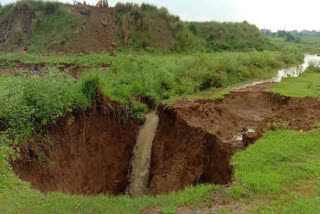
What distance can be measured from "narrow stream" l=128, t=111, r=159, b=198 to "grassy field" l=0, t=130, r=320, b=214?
12.3 feet

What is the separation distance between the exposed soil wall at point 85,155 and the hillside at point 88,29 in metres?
15.6

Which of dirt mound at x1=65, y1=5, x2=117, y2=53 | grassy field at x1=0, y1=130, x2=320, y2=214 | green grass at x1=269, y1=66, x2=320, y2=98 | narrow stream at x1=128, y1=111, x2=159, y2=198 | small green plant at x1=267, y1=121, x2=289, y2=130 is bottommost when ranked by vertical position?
narrow stream at x1=128, y1=111, x2=159, y2=198

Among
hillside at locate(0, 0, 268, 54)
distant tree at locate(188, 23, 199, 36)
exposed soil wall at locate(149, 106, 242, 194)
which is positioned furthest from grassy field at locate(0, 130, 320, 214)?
distant tree at locate(188, 23, 199, 36)

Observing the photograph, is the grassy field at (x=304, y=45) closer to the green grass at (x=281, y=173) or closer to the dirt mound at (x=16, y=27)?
the dirt mound at (x=16, y=27)

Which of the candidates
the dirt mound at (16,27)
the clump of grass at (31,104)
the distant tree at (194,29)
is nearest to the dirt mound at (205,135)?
the clump of grass at (31,104)

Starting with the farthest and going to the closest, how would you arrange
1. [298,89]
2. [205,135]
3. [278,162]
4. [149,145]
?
[298,89] < [149,145] < [205,135] < [278,162]

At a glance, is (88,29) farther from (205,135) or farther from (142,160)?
(205,135)

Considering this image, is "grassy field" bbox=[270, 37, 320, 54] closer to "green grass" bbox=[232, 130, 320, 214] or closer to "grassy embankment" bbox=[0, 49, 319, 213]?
"green grass" bbox=[232, 130, 320, 214]

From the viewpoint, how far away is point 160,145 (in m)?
9.20

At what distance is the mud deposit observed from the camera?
7.15m

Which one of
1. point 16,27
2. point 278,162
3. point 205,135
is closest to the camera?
point 278,162

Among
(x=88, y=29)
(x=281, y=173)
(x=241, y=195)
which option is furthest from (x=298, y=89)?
(x=88, y=29)

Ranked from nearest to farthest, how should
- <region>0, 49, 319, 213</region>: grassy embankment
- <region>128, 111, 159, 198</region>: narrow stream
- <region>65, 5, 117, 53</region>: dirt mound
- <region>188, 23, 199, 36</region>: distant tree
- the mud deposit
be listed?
<region>0, 49, 319, 213</region>: grassy embankment, the mud deposit, <region>128, 111, 159, 198</region>: narrow stream, <region>65, 5, 117, 53</region>: dirt mound, <region>188, 23, 199, 36</region>: distant tree

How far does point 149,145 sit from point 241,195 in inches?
191
